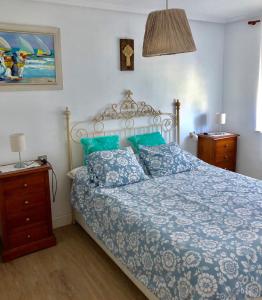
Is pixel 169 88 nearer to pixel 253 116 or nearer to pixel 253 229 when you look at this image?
pixel 253 116

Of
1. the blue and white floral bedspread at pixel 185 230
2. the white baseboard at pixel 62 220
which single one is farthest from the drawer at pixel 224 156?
the white baseboard at pixel 62 220

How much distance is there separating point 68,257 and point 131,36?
99.5 inches

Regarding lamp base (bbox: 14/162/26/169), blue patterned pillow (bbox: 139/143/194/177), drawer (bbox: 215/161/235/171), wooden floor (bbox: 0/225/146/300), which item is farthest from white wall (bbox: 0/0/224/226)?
drawer (bbox: 215/161/235/171)

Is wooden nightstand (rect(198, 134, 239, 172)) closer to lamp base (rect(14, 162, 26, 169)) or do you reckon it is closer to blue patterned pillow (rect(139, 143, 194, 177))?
blue patterned pillow (rect(139, 143, 194, 177))

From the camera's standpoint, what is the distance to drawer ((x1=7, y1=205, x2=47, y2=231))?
107 inches

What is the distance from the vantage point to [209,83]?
436 centimetres

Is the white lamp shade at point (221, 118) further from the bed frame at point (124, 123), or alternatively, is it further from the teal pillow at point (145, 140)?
the teal pillow at point (145, 140)

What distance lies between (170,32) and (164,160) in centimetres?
145

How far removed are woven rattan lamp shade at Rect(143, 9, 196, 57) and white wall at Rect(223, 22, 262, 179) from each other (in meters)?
2.29

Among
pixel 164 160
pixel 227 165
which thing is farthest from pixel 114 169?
pixel 227 165

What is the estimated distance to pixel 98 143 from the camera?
10.7 ft

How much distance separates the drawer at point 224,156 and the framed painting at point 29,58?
231cm

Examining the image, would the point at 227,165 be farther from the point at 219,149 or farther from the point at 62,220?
the point at 62,220

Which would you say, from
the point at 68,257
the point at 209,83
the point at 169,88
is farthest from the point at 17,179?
the point at 209,83
